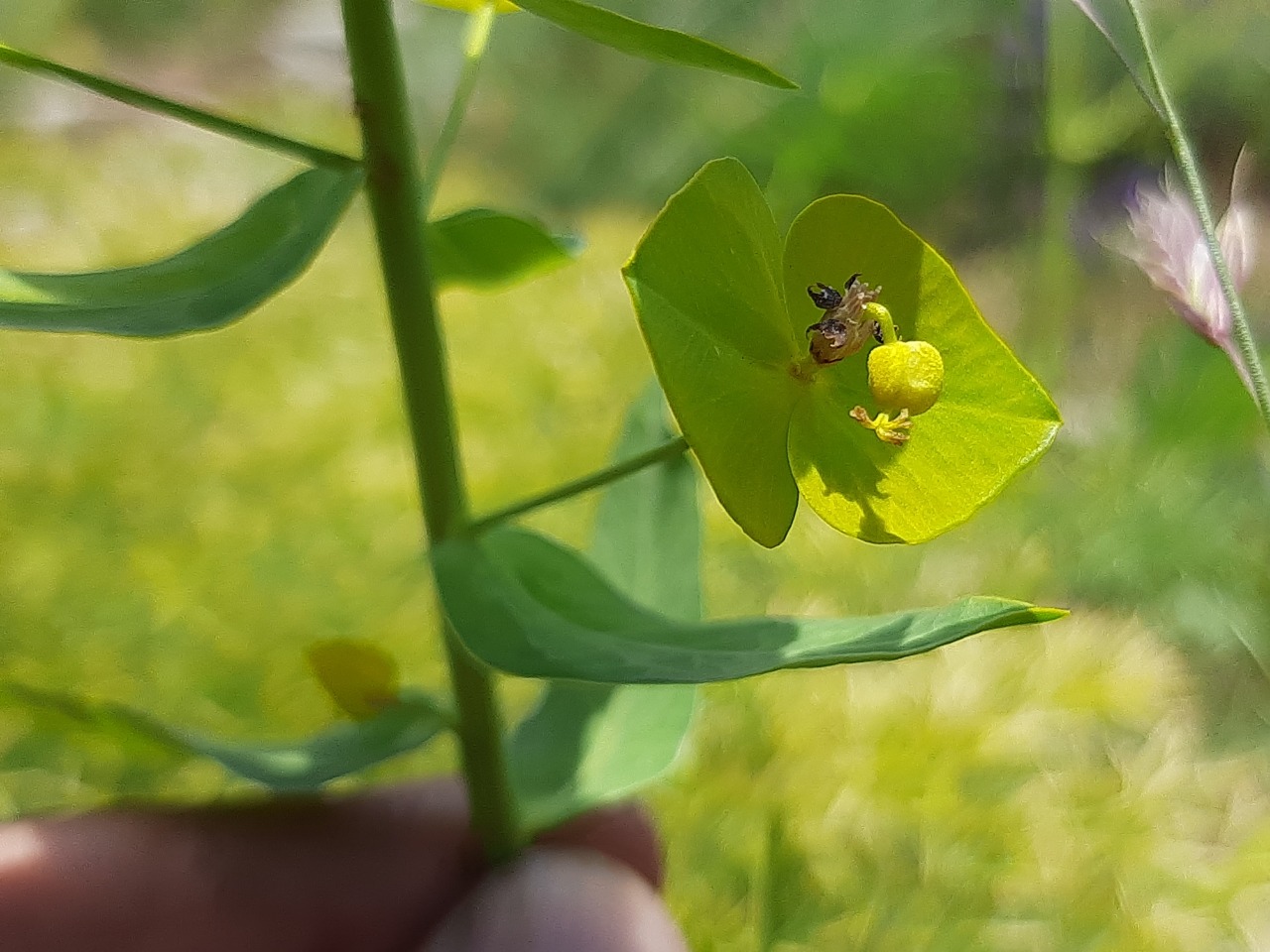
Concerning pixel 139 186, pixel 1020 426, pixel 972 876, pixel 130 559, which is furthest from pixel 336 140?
pixel 1020 426

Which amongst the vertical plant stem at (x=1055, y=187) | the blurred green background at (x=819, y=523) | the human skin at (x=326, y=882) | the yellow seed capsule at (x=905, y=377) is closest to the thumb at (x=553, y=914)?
the human skin at (x=326, y=882)

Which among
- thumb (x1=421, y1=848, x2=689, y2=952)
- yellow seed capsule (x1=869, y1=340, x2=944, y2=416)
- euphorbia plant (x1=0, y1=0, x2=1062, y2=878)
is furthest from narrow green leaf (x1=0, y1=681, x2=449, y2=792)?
yellow seed capsule (x1=869, y1=340, x2=944, y2=416)

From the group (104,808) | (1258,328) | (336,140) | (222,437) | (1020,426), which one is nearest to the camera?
(1020,426)

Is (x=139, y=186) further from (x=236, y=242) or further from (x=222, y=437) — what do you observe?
(x=236, y=242)

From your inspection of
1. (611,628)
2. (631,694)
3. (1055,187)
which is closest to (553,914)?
(631,694)

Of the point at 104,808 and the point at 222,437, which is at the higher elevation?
the point at 222,437

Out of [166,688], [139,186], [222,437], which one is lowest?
[166,688]
